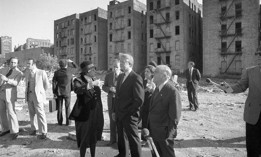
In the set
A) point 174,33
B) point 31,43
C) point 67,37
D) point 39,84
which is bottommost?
point 39,84

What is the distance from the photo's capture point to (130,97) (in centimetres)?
400

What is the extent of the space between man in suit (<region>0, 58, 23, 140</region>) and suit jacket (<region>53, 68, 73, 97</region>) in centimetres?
126

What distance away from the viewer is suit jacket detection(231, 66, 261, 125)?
3.51 metres

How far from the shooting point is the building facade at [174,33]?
3631 centimetres

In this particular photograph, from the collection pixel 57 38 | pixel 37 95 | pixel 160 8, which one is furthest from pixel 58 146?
pixel 57 38

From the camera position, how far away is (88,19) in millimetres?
49625

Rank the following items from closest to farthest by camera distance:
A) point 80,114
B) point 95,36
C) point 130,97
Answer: point 130,97 → point 80,114 → point 95,36

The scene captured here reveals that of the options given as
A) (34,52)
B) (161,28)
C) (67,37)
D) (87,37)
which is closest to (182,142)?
(161,28)

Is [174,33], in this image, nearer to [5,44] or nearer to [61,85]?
[61,85]

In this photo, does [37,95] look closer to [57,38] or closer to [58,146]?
[58,146]

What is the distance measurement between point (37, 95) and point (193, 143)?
4.64 m

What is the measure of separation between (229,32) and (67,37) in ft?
131

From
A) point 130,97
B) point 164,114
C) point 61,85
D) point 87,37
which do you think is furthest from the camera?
point 87,37

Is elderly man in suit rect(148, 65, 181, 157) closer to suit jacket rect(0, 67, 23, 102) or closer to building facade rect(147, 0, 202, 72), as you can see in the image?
suit jacket rect(0, 67, 23, 102)
